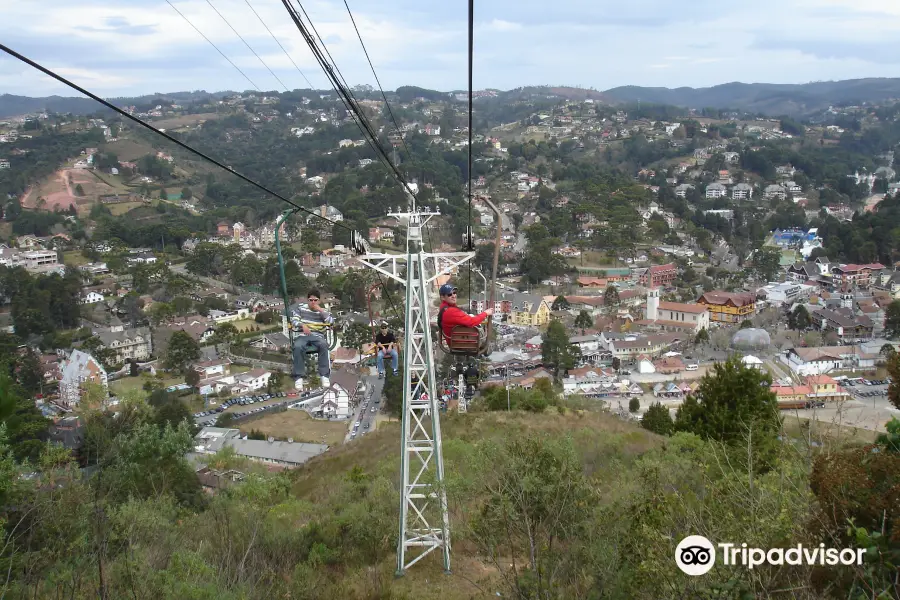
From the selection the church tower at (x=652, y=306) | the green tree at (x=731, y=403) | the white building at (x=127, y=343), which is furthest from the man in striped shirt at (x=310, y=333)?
the church tower at (x=652, y=306)

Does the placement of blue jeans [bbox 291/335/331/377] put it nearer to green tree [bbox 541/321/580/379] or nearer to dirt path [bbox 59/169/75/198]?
green tree [bbox 541/321/580/379]

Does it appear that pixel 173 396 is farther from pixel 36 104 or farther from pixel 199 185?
pixel 36 104

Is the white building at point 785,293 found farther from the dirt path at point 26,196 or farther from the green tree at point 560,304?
the dirt path at point 26,196

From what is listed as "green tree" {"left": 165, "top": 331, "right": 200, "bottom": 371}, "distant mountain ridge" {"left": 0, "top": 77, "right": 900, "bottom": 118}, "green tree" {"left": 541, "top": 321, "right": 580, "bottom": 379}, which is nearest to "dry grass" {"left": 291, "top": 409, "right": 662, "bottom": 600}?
"green tree" {"left": 541, "top": 321, "right": 580, "bottom": 379}

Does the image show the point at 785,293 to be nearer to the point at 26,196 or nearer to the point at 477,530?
the point at 477,530

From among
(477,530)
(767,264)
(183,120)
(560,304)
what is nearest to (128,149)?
(183,120)

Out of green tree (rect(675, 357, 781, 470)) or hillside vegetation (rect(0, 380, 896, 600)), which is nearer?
hillside vegetation (rect(0, 380, 896, 600))

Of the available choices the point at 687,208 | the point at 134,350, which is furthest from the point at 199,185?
the point at 687,208
